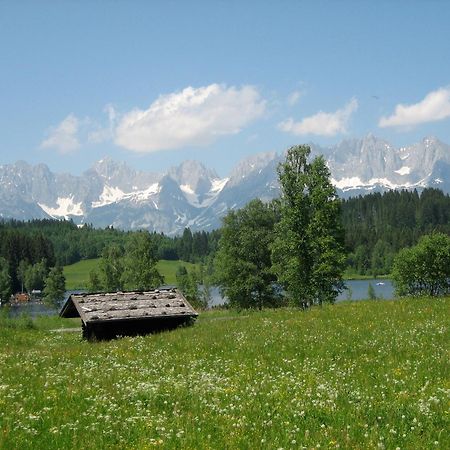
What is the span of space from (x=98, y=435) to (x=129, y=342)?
17.6m

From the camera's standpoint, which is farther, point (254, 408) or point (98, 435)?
point (254, 408)

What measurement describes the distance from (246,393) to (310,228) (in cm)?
3769

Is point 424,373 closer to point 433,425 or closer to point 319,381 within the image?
point 319,381

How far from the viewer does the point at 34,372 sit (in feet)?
54.0

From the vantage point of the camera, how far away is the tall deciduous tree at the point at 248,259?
6675 centimetres

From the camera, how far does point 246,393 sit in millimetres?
11742

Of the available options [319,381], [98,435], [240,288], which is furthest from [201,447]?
[240,288]

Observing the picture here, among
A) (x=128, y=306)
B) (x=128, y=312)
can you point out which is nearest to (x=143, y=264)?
(x=128, y=306)

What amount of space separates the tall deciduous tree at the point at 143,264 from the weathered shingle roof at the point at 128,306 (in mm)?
57649

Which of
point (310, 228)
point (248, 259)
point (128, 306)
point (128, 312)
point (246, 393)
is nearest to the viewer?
point (246, 393)

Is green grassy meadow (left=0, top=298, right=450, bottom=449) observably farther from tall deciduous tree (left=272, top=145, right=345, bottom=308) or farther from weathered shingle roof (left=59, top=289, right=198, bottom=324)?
tall deciduous tree (left=272, top=145, right=345, bottom=308)

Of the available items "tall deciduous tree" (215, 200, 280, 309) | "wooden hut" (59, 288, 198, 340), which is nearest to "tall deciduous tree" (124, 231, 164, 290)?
"tall deciduous tree" (215, 200, 280, 309)

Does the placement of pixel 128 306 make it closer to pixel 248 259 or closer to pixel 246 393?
pixel 246 393

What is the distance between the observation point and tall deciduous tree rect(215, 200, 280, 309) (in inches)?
2628
